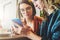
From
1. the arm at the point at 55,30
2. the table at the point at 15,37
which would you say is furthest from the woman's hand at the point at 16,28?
the arm at the point at 55,30

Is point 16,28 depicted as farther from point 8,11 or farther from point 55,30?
point 55,30

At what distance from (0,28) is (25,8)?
11.7 inches

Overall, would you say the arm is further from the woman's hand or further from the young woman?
the woman's hand

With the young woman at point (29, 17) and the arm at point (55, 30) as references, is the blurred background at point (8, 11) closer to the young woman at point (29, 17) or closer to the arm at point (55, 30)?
the young woman at point (29, 17)

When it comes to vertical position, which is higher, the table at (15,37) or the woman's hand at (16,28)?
the woman's hand at (16,28)

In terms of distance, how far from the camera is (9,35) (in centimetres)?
137

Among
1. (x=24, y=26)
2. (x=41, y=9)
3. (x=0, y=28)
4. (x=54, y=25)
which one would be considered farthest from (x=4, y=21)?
(x=54, y=25)

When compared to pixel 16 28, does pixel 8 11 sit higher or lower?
higher

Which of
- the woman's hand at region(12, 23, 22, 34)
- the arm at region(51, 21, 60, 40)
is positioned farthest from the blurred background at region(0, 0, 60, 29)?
the arm at region(51, 21, 60, 40)

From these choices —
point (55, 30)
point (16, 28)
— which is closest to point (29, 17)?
point (16, 28)

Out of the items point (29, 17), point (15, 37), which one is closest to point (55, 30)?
point (29, 17)

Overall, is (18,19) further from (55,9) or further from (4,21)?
(55,9)

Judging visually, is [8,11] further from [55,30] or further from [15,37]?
[55,30]

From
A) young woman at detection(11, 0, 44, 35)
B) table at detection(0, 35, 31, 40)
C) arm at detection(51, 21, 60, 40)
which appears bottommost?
table at detection(0, 35, 31, 40)
